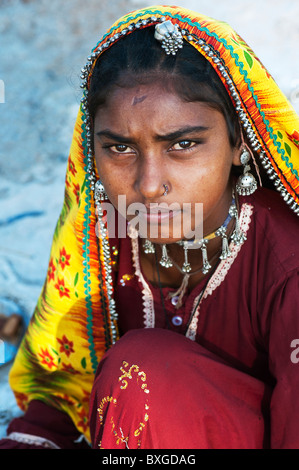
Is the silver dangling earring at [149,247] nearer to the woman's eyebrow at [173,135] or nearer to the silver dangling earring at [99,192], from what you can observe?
the silver dangling earring at [99,192]

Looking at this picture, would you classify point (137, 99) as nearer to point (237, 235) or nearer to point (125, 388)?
point (237, 235)

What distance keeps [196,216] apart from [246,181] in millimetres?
180

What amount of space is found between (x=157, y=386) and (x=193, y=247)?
48 cm

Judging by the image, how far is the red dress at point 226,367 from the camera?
1.40 m

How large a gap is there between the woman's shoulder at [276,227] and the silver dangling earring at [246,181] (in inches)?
3.0

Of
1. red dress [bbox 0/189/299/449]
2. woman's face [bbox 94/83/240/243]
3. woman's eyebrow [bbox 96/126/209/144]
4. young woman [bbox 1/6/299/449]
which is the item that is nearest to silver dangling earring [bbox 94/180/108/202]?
young woman [bbox 1/6/299/449]

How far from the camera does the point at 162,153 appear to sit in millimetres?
1424

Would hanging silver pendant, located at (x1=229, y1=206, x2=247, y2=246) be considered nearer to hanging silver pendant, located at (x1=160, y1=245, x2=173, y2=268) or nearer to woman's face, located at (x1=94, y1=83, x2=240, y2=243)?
woman's face, located at (x1=94, y1=83, x2=240, y2=243)

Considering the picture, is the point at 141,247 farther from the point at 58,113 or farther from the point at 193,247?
the point at 58,113

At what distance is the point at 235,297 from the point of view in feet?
5.49

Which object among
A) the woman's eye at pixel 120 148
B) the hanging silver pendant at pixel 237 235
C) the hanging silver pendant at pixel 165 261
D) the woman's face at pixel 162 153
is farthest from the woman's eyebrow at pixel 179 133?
the hanging silver pendant at pixel 165 261

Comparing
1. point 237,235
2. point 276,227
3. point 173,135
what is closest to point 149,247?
point 237,235

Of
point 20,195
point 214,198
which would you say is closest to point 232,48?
point 214,198

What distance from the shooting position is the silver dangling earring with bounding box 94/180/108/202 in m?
1.71
